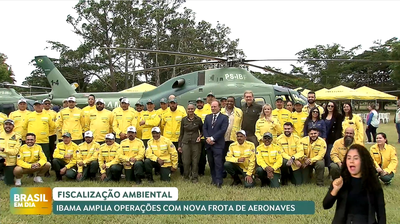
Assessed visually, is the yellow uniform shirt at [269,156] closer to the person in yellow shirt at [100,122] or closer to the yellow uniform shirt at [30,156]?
the person in yellow shirt at [100,122]

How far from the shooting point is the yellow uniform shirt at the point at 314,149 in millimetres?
6484

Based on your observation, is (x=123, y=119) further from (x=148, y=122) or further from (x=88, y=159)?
(x=88, y=159)

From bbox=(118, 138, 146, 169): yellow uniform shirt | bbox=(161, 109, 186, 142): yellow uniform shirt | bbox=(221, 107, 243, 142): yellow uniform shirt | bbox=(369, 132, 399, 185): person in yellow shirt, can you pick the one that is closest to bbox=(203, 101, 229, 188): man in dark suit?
bbox=(221, 107, 243, 142): yellow uniform shirt

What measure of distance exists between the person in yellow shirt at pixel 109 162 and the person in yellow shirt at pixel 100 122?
733mm

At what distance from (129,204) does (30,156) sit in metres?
3.05

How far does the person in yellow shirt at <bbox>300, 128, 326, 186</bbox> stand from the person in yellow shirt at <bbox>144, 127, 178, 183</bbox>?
2681 millimetres

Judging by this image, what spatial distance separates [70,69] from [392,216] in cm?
3504

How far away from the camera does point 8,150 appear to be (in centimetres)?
656

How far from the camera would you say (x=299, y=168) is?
6.43 meters

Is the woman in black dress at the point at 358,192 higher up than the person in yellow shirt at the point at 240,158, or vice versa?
the woman in black dress at the point at 358,192

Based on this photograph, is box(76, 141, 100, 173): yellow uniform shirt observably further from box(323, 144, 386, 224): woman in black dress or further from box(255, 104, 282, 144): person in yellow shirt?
box(323, 144, 386, 224): woman in black dress

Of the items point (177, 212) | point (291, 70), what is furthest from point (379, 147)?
point (291, 70)

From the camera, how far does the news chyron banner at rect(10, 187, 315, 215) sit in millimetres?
4902

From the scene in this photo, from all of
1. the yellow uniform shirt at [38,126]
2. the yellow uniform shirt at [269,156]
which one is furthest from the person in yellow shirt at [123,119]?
the yellow uniform shirt at [269,156]
